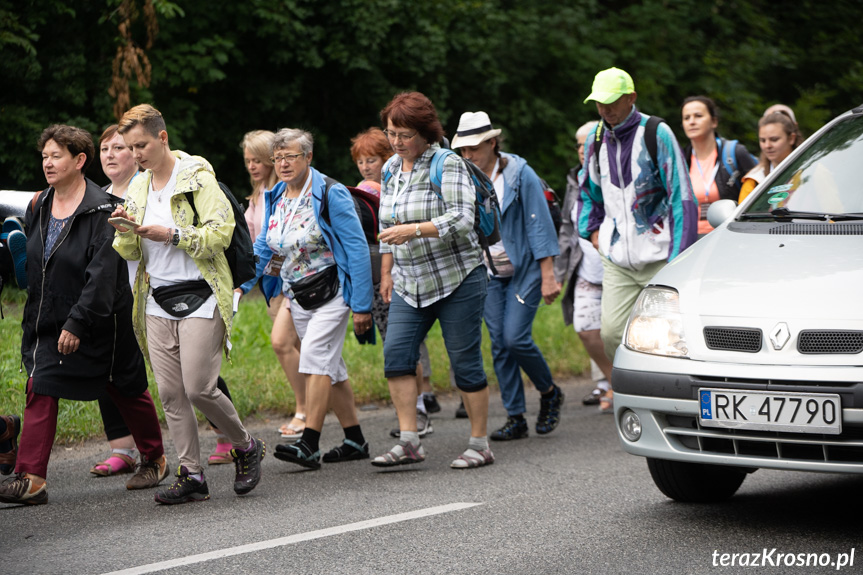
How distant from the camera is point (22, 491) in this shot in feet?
18.7

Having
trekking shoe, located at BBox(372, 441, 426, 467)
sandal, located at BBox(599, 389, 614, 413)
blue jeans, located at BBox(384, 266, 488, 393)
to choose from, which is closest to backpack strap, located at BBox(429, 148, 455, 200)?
blue jeans, located at BBox(384, 266, 488, 393)

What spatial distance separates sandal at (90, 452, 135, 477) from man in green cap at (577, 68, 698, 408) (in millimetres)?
2916

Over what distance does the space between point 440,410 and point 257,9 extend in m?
10.7

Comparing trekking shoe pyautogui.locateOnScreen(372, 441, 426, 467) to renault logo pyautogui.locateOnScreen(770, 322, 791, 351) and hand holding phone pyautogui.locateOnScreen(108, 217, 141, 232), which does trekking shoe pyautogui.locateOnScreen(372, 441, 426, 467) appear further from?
renault logo pyautogui.locateOnScreen(770, 322, 791, 351)

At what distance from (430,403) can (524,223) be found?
1.85 meters

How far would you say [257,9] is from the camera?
59.3 feet

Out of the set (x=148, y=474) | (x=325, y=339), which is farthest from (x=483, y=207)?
(x=148, y=474)

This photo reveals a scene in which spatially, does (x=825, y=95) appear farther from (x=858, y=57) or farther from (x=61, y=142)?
(x=61, y=142)

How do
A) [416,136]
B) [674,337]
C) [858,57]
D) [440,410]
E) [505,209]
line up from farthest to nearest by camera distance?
[858,57], [440,410], [505,209], [416,136], [674,337]

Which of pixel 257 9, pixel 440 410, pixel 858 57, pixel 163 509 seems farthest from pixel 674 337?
pixel 858 57

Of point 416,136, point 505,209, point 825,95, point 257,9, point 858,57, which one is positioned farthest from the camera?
point 858,57

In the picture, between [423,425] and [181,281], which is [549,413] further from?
[181,281]

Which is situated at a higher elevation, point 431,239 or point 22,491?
point 431,239

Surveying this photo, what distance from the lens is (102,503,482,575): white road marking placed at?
178 inches
